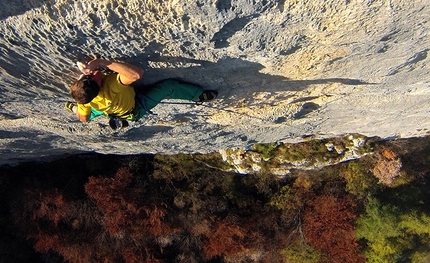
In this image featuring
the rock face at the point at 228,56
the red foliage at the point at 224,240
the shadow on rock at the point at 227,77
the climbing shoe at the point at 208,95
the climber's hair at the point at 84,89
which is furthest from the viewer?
the red foliage at the point at 224,240

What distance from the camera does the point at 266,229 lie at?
790cm

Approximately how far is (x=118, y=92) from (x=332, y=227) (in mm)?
6359

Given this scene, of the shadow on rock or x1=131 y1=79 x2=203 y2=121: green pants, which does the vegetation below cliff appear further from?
x1=131 y1=79 x2=203 y2=121: green pants

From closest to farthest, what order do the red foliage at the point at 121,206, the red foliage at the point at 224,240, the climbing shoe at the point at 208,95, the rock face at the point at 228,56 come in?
the rock face at the point at 228,56
the climbing shoe at the point at 208,95
the red foliage at the point at 121,206
the red foliage at the point at 224,240

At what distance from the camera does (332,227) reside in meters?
7.65

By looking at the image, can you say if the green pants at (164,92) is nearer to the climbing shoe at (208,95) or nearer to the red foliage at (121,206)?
the climbing shoe at (208,95)

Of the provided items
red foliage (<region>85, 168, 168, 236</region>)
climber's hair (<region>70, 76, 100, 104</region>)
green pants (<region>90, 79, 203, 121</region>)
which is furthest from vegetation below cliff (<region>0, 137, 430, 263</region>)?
climber's hair (<region>70, 76, 100, 104</region>)

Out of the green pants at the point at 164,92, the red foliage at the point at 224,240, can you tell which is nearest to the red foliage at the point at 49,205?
the red foliage at the point at 224,240

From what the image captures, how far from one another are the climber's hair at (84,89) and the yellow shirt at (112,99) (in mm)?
170

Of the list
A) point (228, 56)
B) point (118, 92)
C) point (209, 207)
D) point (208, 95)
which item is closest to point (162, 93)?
point (118, 92)

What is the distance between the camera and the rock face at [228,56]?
2.00m

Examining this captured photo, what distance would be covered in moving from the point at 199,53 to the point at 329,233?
Answer: 6462 millimetres

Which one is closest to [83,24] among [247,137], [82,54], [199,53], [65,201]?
[82,54]

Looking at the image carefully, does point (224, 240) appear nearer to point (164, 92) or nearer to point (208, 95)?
point (208, 95)
